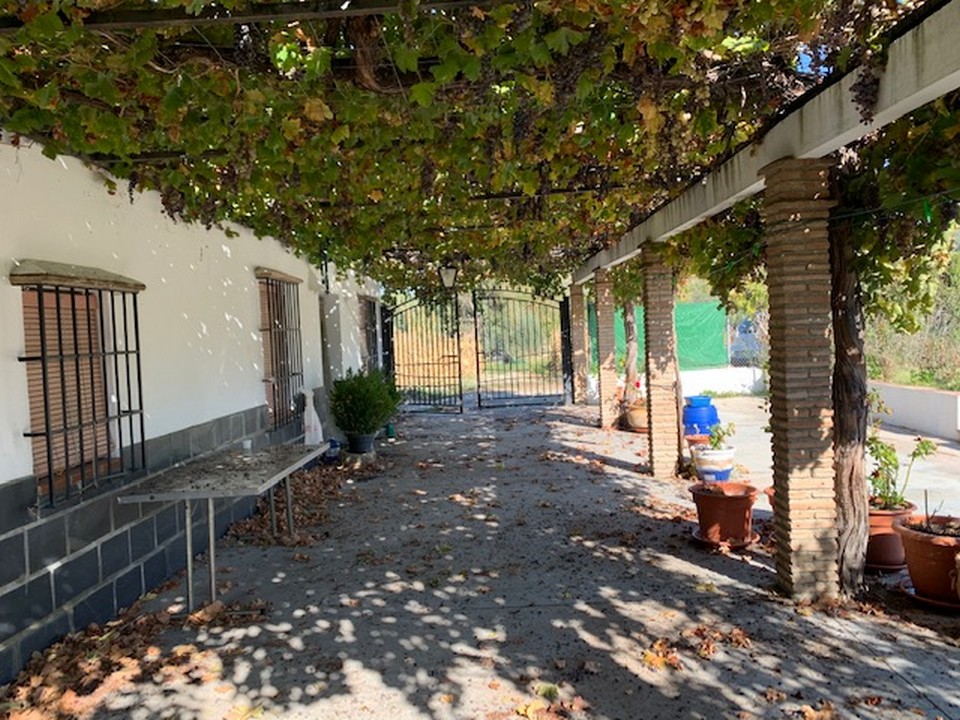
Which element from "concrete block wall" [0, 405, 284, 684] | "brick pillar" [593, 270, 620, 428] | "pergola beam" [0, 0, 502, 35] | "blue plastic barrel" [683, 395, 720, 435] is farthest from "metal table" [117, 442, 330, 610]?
"brick pillar" [593, 270, 620, 428]

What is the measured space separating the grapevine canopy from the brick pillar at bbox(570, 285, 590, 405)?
956 centimetres

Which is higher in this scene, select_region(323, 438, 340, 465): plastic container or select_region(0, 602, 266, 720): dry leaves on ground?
select_region(323, 438, 340, 465): plastic container

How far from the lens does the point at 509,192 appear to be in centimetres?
720

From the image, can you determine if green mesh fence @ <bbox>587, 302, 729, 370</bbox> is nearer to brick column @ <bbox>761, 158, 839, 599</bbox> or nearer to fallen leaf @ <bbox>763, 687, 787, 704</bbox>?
brick column @ <bbox>761, 158, 839, 599</bbox>

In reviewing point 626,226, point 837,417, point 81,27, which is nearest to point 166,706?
point 81,27

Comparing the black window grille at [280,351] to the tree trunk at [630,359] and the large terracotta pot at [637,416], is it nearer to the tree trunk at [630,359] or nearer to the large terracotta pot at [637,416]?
the large terracotta pot at [637,416]

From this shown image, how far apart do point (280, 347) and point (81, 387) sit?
4.06 m

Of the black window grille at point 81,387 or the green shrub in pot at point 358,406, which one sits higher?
the black window grille at point 81,387

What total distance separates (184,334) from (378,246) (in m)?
3.32

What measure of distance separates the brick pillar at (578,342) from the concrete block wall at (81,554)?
443 inches

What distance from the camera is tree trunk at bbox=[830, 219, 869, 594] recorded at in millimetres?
4738

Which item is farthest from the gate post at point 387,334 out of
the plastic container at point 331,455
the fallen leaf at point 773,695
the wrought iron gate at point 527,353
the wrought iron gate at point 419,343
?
the fallen leaf at point 773,695

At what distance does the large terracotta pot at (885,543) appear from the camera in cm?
511

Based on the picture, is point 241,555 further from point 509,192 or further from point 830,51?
point 830,51
